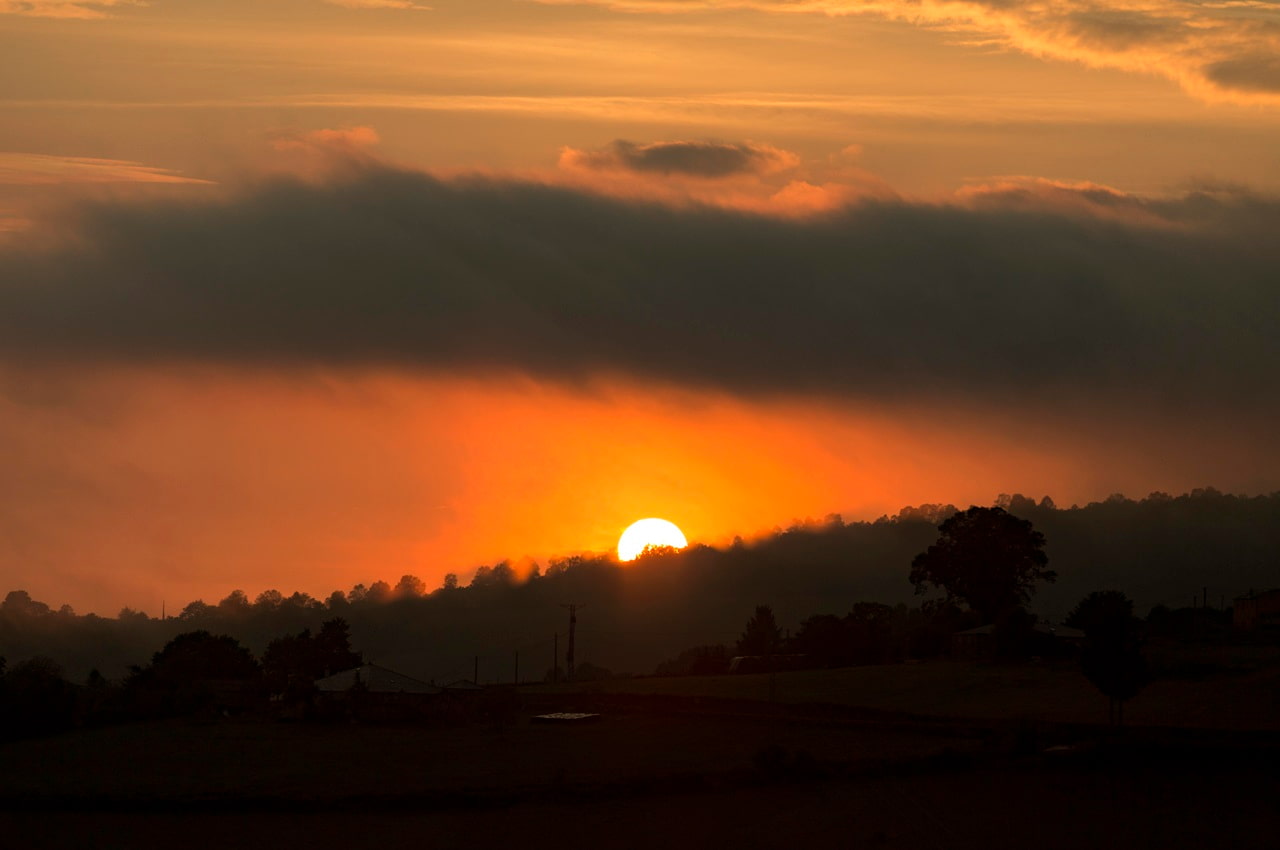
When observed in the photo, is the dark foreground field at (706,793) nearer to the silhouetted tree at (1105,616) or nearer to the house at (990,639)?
the silhouetted tree at (1105,616)

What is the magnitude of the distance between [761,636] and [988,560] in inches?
1311

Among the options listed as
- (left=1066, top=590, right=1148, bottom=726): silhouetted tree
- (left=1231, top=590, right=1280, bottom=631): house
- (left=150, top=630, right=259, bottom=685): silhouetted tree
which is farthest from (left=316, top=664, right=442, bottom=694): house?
(left=1231, top=590, right=1280, bottom=631): house

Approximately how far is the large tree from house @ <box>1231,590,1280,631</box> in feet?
57.3

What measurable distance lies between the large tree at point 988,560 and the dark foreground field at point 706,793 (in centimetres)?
6869

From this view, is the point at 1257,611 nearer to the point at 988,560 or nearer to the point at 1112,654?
the point at 988,560

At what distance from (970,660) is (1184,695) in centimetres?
3454

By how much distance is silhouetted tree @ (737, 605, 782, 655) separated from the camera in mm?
162125

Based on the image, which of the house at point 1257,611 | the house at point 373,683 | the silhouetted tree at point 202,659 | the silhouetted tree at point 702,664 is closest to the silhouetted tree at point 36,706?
the house at point 373,683

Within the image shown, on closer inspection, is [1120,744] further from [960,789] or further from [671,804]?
[671,804]

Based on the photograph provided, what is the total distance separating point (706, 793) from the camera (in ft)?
184

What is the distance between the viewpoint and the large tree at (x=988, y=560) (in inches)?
5605

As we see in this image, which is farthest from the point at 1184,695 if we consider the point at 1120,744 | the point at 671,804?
the point at 671,804

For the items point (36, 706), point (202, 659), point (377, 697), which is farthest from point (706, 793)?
point (202, 659)

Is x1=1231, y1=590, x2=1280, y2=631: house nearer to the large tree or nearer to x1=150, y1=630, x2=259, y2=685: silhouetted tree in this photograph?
the large tree
